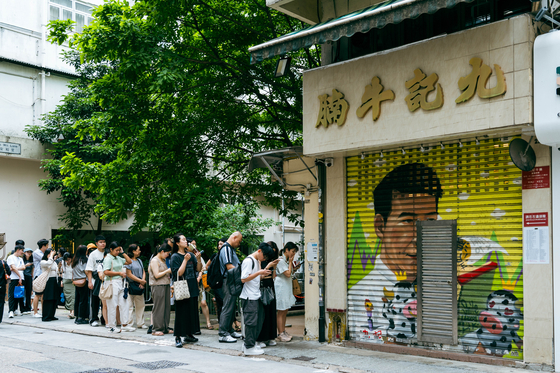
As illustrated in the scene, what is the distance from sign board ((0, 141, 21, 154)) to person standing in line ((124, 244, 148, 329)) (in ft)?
27.8

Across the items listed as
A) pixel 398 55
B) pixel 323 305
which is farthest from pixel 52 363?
pixel 398 55

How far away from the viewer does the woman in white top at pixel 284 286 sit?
993cm

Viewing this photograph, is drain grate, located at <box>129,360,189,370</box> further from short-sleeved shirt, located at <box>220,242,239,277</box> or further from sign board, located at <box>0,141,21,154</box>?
sign board, located at <box>0,141,21,154</box>

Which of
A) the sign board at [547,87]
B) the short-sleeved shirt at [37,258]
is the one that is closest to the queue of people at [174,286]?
the short-sleeved shirt at [37,258]

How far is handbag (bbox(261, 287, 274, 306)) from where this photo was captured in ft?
30.3

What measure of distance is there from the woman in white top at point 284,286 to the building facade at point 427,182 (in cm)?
36

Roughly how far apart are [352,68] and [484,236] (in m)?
3.51

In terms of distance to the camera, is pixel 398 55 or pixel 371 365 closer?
pixel 371 365

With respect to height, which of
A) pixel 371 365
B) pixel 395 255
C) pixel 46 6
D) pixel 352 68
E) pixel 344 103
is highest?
pixel 46 6

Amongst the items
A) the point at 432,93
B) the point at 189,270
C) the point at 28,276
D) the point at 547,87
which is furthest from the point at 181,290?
the point at 28,276

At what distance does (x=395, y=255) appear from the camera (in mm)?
8953

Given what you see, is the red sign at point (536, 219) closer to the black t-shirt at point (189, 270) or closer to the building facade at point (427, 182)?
the building facade at point (427, 182)

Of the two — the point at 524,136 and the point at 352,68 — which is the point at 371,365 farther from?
the point at 352,68

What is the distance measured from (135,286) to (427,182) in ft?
21.7
